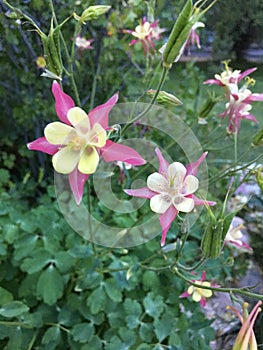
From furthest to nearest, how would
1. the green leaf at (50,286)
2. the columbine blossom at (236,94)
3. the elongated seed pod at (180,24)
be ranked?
the green leaf at (50,286), the columbine blossom at (236,94), the elongated seed pod at (180,24)

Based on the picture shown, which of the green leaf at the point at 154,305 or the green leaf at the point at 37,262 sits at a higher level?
the green leaf at the point at 37,262

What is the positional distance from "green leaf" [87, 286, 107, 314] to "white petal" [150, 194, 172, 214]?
1.22 feet

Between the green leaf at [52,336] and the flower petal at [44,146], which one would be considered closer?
the flower petal at [44,146]

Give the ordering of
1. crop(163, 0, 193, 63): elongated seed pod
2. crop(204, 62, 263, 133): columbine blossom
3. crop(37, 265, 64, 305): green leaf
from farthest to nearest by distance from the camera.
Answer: crop(37, 265, 64, 305): green leaf, crop(204, 62, 263, 133): columbine blossom, crop(163, 0, 193, 63): elongated seed pod

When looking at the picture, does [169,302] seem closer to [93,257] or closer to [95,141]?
[93,257]

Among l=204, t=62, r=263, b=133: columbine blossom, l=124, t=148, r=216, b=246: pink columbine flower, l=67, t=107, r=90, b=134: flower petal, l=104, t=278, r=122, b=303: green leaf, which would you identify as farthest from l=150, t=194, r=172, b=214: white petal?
l=104, t=278, r=122, b=303: green leaf

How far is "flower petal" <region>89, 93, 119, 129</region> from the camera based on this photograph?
0.41 meters

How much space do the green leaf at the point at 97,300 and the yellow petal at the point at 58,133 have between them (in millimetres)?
426

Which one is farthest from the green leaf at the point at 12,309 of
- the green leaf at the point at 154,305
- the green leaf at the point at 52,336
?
the green leaf at the point at 154,305

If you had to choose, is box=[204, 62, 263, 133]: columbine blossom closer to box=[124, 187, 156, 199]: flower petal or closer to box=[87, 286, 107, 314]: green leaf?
box=[124, 187, 156, 199]: flower petal

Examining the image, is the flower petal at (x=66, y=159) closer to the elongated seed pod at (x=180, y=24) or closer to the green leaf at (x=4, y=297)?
the elongated seed pod at (x=180, y=24)

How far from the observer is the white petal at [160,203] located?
44cm

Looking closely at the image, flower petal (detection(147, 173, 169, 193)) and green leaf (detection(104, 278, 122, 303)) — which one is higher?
flower petal (detection(147, 173, 169, 193))

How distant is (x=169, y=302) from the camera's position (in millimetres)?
841
